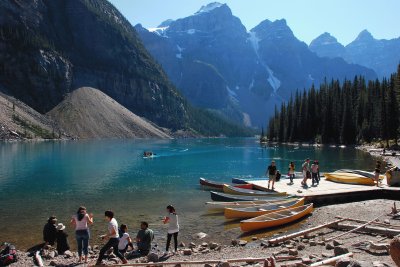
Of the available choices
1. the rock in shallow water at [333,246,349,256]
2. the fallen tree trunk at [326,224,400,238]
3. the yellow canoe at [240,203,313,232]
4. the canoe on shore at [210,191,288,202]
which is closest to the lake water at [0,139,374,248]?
the yellow canoe at [240,203,313,232]

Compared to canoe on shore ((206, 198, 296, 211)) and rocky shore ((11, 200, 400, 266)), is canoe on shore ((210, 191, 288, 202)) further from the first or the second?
rocky shore ((11, 200, 400, 266))

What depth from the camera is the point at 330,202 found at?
3475cm

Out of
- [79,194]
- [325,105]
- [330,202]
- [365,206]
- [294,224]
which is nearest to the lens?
[294,224]

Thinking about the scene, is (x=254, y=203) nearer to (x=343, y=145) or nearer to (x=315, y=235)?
(x=315, y=235)

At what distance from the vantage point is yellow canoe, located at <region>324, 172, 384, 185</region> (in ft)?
132

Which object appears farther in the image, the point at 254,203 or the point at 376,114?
the point at 376,114

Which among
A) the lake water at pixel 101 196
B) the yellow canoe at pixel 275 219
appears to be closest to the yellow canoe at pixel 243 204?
the lake water at pixel 101 196

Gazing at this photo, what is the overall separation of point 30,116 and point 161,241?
19152cm

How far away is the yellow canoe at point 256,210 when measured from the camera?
3002cm

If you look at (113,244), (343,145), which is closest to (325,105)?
(343,145)

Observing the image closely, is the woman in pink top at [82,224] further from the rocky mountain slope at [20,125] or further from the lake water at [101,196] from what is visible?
the rocky mountain slope at [20,125]

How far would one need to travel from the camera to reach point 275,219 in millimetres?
27359

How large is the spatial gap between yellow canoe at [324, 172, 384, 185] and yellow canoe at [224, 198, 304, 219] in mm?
12629

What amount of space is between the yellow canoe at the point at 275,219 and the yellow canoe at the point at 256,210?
0.78m
